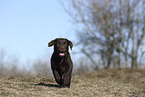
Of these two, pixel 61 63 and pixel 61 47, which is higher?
pixel 61 47

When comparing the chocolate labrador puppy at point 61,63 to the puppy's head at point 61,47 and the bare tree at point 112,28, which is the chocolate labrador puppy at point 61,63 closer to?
the puppy's head at point 61,47

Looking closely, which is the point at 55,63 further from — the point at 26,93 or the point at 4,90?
the point at 4,90

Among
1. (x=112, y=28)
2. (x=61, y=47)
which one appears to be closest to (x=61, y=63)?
(x=61, y=47)

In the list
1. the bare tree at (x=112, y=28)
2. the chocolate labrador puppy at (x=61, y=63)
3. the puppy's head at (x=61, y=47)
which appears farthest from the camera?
the bare tree at (x=112, y=28)

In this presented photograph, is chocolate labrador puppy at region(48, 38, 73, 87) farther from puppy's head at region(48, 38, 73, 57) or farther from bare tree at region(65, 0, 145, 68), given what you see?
bare tree at region(65, 0, 145, 68)

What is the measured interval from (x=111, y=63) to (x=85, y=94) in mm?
16323

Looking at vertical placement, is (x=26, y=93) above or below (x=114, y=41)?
below

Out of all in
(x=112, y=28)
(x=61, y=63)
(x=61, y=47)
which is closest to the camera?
(x=61, y=47)

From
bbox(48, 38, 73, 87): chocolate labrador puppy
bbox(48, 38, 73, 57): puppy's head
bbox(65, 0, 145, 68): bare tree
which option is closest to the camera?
bbox(48, 38, 73, 57): puppy's head

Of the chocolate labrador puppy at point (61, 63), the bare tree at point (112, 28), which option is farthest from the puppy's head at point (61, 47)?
the bare tree at point (112, 28)

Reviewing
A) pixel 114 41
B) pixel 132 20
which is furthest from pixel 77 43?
pixel 132 20

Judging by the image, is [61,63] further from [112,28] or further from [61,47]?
[112,28]

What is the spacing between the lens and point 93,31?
874 inches

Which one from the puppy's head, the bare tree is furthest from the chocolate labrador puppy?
the bare tree
